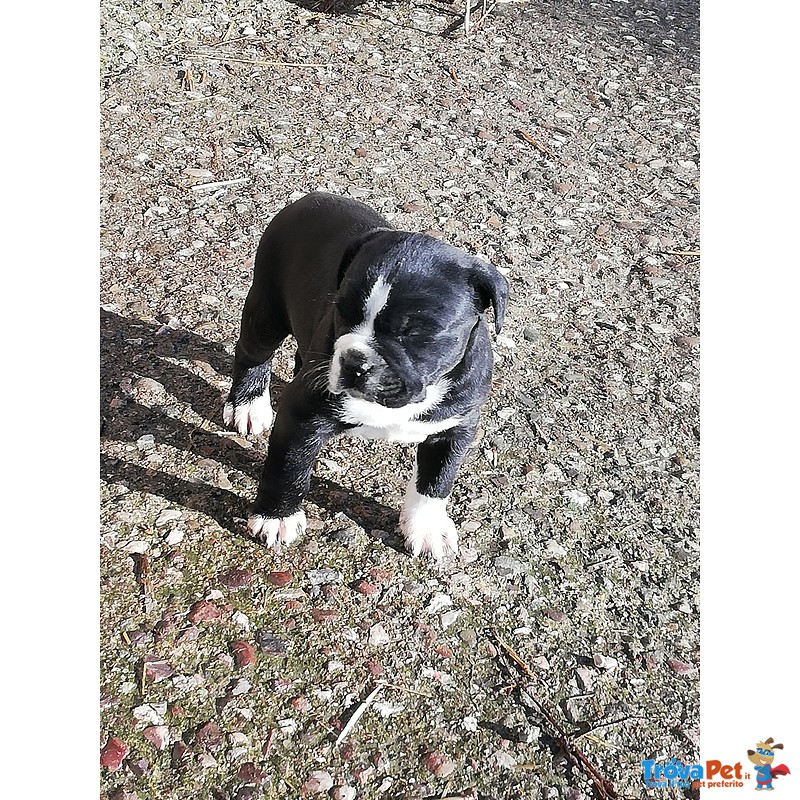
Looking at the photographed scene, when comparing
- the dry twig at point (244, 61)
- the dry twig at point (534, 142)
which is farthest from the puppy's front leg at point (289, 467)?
the dry twig at point (244, 61)

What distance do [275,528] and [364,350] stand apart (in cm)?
106

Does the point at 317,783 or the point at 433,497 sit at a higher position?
the point at 433,497

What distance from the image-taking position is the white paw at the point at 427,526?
10.5 ft

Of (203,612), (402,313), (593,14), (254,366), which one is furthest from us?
(593,14)

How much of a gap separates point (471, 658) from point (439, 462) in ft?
2.11

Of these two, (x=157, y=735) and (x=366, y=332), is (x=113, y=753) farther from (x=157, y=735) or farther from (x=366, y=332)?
(x=366, y=332)

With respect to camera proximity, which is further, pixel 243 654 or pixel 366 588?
pixel 366 588

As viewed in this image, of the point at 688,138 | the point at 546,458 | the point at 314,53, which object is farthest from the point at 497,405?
the point at 314,53

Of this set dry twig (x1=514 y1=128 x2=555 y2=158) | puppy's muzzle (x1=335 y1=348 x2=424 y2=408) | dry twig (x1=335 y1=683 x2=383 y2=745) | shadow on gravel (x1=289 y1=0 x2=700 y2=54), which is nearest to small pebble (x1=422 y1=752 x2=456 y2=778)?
dry twig (x1=335 y1=683 x2=383 y2=745)

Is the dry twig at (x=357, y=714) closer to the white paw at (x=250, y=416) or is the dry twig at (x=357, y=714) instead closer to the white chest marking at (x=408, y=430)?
the white chest marking at (x=408, y=430)

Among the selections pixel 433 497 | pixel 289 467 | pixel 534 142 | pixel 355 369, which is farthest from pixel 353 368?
pixel 534 142
